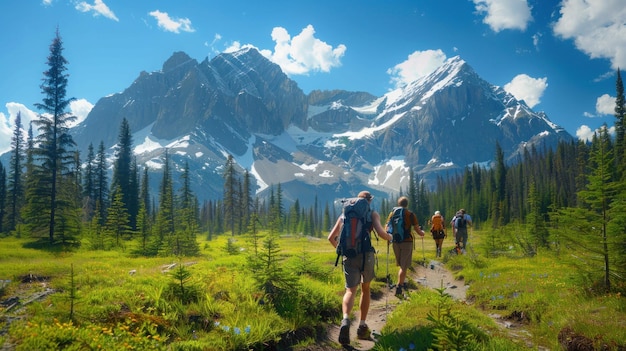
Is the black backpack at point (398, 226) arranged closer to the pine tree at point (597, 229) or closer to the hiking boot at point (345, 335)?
the pine tree at point (597, 229)

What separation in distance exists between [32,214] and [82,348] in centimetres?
3108

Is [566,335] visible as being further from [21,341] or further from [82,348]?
[21,341]

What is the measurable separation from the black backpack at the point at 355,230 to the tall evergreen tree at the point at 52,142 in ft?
102

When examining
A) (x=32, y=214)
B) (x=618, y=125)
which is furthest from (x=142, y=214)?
(x=618, y=125)

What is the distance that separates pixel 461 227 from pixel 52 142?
33.4 meters

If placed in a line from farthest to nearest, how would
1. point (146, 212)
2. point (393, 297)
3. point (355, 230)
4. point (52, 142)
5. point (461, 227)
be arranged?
point (146, 212), point (52, 142), point (461, 227), point (393, 297), point (355, 230)

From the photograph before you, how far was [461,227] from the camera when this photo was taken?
19.6m

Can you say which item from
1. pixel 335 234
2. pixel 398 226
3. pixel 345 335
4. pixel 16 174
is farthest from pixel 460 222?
pixel 16 174

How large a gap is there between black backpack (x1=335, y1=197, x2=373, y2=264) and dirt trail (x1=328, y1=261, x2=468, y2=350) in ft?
5.11

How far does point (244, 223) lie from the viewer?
9144 centimetres

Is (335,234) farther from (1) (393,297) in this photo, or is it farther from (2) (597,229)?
(2) (597,229)

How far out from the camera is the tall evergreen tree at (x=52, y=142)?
29.4 m

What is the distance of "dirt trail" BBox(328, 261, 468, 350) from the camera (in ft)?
24.7

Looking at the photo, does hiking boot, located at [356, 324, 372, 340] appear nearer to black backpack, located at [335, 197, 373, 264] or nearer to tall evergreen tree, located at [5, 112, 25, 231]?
black backpack, located at [335, 197, 373, 264]
